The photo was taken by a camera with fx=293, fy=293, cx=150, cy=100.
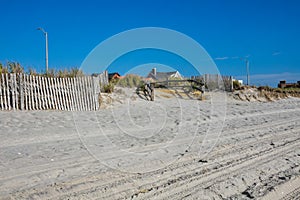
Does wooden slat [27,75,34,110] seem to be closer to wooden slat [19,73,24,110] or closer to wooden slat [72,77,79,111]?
→ wooden slat [19,73,24,110]

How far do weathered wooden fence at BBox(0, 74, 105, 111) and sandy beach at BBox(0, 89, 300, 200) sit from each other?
7.81 feet

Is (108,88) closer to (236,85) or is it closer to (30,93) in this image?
(30,93)

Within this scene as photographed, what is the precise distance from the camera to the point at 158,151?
6.50 meters

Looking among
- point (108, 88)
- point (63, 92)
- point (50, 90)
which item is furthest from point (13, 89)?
point (108, 88)

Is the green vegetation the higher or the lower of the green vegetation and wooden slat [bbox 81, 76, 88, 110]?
the higher

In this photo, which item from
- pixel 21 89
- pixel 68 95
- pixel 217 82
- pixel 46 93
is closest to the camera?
pixel 21 89

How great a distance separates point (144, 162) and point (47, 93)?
364 inches

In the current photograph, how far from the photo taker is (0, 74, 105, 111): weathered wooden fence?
12391 millimetres

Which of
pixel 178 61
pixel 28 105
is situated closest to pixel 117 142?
pixel 178 61

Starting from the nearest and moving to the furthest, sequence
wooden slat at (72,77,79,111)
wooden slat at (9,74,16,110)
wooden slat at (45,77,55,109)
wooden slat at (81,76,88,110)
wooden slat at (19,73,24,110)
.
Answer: wooden slat at (9,74,16,110) → wooden slat at (19,73,24,110) → wooden slat at (45,77,55,109) → wooden slat at (72,77,79,111) → wooden slat at (81,76,88,110)

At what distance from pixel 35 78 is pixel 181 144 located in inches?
343

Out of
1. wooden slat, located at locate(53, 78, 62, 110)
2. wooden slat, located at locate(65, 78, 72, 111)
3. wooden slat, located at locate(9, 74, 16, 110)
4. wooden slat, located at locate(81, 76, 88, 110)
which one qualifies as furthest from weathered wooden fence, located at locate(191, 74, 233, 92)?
wooden slat, located at locate(9, 74, 16, 110)

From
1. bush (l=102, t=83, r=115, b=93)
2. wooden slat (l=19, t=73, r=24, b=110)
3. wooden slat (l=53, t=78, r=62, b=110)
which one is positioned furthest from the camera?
bush (l=102, t=83, r=115, b=93)

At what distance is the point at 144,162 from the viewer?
5.59 metres
